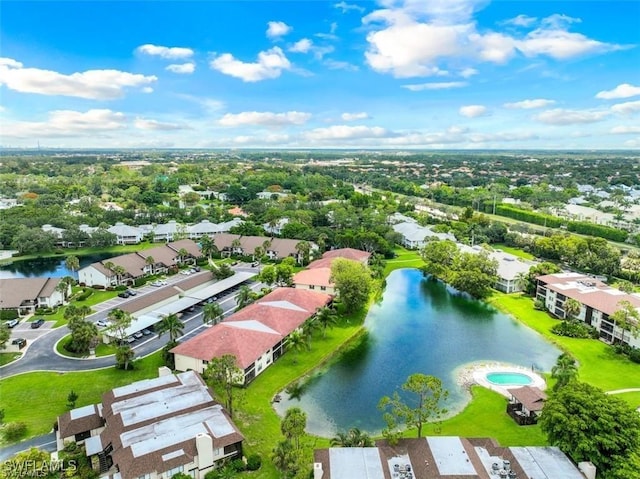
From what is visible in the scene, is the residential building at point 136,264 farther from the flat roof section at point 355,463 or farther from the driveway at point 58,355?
the flat roof section at point 355,463

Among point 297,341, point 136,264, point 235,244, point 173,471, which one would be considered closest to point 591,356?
point 297,341

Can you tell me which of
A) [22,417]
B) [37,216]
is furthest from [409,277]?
[37,216]

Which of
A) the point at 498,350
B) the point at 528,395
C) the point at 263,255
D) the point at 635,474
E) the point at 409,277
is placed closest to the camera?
the point at 635,474

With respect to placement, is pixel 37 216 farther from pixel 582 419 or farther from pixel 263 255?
pixel 582 419

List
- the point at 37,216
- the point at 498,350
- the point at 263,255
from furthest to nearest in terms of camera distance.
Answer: the point at 37,216, the point at 263,255, the point at 498,350

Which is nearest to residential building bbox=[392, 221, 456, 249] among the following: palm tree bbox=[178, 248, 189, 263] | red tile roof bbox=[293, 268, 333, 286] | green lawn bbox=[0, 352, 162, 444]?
red tile roof bbox=[293, 268, 333, 286]

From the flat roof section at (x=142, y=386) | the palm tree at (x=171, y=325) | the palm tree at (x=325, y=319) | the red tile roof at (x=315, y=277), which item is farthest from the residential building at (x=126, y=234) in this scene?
the flat roof section at (x=142, y=386)

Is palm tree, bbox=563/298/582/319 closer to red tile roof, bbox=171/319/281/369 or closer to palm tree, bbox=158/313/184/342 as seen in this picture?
red tile roof, bbox=171/319/281/369
